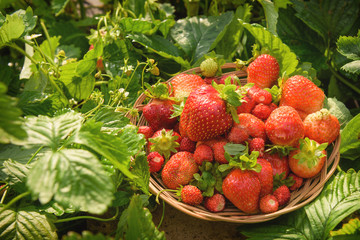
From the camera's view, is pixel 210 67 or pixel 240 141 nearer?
pixel 240 141

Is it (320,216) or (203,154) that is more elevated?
(203,154)

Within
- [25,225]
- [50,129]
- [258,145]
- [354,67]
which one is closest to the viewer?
[50,129]

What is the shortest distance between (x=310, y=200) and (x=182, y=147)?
507 millimetres

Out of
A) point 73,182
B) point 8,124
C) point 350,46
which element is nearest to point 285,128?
point 350,46

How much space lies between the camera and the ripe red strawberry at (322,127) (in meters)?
1.17

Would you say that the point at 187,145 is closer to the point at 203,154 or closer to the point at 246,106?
the point at 203,154

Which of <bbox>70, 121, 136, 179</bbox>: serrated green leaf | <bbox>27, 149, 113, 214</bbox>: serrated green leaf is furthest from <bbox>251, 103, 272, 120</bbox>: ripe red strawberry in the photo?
<bbox>27, 149, 113, 214</bbox>: serrated green leaf

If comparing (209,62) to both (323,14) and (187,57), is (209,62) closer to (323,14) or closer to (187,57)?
(187,57)

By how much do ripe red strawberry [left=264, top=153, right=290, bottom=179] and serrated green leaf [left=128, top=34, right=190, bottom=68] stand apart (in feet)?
2.13

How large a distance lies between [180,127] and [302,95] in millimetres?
499

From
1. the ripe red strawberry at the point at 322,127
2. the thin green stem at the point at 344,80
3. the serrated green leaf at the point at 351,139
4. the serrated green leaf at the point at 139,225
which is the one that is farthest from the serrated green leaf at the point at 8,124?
the thin green stem at the point at 344,80

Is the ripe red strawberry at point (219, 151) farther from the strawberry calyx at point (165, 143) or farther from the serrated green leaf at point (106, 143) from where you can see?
the serrated green leaf at point (106, 143)

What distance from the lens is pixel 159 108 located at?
1283mm

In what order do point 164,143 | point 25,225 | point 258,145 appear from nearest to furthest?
point 25,225
point 258,145
point 164,143
